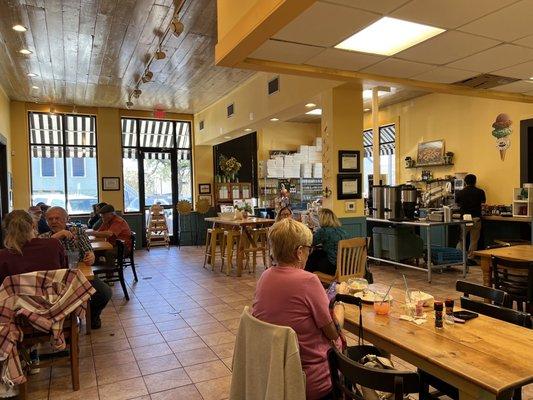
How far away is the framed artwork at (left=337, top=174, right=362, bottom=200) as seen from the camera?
224 inches

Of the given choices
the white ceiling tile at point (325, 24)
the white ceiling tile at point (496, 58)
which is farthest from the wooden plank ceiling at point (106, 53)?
the white ceiling tile at point (496, 58)

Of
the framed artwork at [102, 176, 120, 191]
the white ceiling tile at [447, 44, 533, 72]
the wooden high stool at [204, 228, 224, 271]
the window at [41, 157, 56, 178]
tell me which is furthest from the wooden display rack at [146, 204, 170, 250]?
the white ceiling tile at [447, 44, 533, 72]

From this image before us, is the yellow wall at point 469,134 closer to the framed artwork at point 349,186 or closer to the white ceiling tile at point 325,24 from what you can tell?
the framed artwork at point 349,186

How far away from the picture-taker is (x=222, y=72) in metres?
7.00

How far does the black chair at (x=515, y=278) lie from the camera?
326 centimetres

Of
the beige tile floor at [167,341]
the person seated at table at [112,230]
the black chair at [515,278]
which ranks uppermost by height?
the person seated at table at [112,230]

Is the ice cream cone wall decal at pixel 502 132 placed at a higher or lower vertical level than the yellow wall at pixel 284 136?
lower

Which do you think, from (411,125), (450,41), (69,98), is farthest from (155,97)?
(450,41)

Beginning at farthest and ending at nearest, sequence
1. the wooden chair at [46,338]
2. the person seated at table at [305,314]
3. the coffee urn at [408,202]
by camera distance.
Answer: the coffee urn at [408,202], the wooden chair at [46,338], the person seated at table at [305,314]

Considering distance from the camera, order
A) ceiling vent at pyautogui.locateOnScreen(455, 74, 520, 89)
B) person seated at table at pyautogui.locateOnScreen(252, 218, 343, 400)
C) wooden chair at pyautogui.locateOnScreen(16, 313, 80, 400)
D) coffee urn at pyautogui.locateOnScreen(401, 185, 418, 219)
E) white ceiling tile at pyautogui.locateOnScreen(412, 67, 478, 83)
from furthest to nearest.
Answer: coffee urn at pyautogui.locateOnScreen(401, 185, 418, 219) < ceiling vent at pyautogui.locateOnScreen(455, 74, 520, 89) < white ceiling tile at pyautogui.locateOnScreen(412, 67, 478, 83) < wooden chair at pyautogui.locateOnScreen(16, 313, 80, 400) < person seated at table at pyautogui.locateOnScreen(252, 218, 343, 400)

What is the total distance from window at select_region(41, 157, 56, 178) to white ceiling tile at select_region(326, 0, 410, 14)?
28.3 feet

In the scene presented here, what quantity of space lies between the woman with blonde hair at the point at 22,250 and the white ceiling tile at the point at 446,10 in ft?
10.4

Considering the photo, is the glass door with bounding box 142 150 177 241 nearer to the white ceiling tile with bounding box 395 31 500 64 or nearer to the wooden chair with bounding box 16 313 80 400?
the wooden chair with bounding box 16 313 80 400

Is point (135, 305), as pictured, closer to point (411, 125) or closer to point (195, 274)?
point (195, 274)
